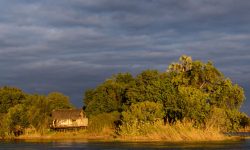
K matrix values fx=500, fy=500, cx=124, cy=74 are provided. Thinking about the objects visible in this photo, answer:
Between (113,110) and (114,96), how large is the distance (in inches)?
118

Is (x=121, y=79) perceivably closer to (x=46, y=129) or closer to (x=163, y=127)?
(x=46, y=129)

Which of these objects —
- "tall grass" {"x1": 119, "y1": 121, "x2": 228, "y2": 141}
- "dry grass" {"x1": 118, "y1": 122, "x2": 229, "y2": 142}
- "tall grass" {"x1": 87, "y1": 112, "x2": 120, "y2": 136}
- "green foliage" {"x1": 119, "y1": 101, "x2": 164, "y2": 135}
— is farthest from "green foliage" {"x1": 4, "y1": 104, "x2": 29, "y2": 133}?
"dry grass" {"x1": 118, "y1": 122, "x2": 229, "y2": 142}

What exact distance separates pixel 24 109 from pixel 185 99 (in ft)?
115

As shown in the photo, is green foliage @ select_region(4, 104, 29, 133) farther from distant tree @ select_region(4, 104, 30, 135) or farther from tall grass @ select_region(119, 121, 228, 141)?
tall grass @ select_region(119, 121, 228, 141)

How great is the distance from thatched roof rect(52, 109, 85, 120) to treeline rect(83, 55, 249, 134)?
11.8 meters

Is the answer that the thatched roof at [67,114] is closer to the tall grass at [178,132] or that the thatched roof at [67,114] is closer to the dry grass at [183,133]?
the tall grass at [178,132]

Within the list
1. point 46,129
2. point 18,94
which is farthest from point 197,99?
point 18,94

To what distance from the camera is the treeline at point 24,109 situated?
91.9 meters

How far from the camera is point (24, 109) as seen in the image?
93.6m

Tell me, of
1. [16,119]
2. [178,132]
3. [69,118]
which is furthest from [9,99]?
[178,132]

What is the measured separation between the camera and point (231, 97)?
78312 mm

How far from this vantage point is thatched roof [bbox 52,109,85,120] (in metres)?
99.2

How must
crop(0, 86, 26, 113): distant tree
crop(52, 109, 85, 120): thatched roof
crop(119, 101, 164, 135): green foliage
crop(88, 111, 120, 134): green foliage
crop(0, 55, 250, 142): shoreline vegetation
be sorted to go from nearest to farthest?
1. crop(0, 55, 250, 142): shoreline vegetation
2. crop(119, 101, 164, 135): green foliage
3. crop(88, 111, 120, 134): green foliage
4. crop(52, 109, 85, 120): thatched roof
5. crop(0, 86, 26, 113): distant tree

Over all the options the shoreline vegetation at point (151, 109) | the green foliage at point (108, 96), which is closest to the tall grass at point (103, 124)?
the shoreline vegetation at point (151, 109)
